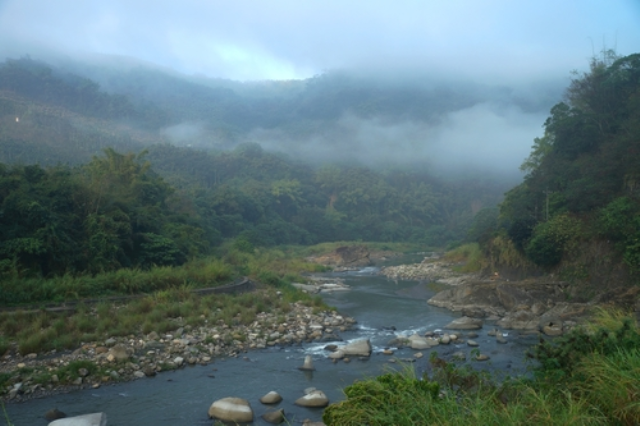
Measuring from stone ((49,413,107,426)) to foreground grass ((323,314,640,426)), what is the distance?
5.16 metres

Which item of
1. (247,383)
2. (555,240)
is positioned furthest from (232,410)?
(555,240)

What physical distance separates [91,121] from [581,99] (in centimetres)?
8022

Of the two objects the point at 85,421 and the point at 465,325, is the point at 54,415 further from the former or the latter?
the point at 465,325

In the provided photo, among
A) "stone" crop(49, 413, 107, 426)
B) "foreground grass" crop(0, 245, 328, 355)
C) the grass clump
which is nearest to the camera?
"stone" crop(49, 413, 107, 426)

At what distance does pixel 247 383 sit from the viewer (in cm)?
1132

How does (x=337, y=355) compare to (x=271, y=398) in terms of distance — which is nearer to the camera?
(x=271, y=398)

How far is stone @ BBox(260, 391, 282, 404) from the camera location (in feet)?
32.7

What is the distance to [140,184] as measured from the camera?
2936 cm

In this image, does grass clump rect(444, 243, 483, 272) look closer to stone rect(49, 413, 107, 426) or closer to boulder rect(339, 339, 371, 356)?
boulder rect(339, 339, 371, 356)

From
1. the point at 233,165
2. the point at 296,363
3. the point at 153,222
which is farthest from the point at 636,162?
the point at 233,165

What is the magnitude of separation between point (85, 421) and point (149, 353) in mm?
4431

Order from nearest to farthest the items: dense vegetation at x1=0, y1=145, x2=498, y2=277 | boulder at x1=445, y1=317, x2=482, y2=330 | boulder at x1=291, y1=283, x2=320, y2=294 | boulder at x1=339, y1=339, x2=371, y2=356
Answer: boulder at x1=339, y1=339, x2=371, y2=356, boulder at x1=445, y1=317, x2=482, y2=330, dense vegetation at x1=0, y1=145, x2=498, y2=277, boulder at x1=291, y1=283, x2=320, y2=294

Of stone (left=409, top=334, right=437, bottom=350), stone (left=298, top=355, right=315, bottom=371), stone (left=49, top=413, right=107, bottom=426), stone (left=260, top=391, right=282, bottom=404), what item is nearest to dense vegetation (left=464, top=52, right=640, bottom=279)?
stone (left=409, top=334, right=437, bottom=350)

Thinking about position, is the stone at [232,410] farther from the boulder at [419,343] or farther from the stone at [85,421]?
the boulder at [419,343]
